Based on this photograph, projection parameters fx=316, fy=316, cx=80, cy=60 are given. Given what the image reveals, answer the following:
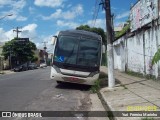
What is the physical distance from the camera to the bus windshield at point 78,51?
51.3 ft

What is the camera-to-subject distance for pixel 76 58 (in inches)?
616

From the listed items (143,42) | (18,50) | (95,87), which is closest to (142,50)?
(143,42)

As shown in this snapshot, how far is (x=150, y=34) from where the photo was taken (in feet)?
58.2

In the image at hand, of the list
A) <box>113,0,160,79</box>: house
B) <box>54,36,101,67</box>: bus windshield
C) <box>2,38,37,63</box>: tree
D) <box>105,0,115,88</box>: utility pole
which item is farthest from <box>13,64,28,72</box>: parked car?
<box>105,0,115,88</box>: utility pole

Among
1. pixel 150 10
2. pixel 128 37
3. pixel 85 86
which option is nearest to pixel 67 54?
pixel 85 86

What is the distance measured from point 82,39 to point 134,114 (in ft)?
27.5

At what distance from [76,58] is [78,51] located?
1.23 feet

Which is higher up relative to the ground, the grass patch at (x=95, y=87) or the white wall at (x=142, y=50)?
the white wall at (x=142, y=50)

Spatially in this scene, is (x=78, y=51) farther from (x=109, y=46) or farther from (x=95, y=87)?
(x=95, y=87)

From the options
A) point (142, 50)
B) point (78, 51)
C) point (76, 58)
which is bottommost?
point (76, 58)

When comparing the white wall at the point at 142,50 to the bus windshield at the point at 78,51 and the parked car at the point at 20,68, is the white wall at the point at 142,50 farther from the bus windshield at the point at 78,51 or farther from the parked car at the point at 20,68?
the parked car at the point at 20,68

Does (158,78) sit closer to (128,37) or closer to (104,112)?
(104,112)

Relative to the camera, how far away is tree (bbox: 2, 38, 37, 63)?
218 ft

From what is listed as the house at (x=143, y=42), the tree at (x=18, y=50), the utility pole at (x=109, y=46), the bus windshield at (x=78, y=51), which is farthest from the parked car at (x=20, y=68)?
the utility pole at (x=109, y=46)
